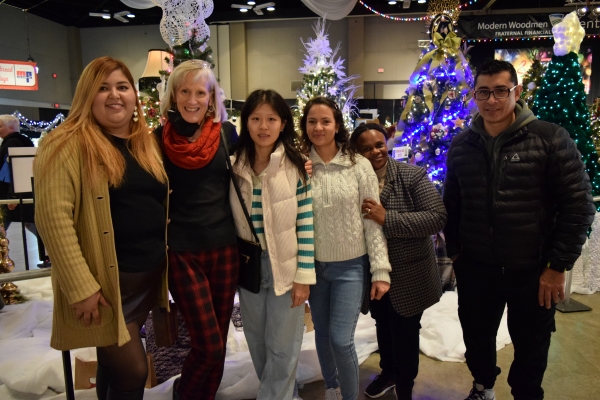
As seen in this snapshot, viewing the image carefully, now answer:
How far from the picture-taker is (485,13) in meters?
11.2

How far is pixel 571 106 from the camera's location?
435cm

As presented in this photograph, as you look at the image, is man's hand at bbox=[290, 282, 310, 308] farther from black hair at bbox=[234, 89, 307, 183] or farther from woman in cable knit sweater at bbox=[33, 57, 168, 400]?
woman in cable knit sweater at bbox=[33, 57, 168, 400]

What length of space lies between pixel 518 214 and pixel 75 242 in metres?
1.89

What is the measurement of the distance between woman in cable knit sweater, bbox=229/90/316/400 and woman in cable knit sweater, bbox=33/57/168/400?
0.42m

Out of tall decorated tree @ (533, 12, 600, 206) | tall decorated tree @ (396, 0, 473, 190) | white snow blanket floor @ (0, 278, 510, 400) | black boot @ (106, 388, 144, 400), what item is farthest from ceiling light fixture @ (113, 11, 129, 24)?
black boot @ (106, 388, 144, 400)

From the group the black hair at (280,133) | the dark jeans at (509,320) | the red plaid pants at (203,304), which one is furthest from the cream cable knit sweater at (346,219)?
the dark jeans at (509,320)

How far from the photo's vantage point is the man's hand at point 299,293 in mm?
1898

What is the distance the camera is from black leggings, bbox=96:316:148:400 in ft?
5.33

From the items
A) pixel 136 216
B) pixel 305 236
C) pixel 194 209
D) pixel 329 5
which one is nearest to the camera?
pixel 136 216

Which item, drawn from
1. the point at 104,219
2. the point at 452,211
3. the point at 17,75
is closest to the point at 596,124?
the point at 452,211

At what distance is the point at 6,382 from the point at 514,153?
9.98 feet

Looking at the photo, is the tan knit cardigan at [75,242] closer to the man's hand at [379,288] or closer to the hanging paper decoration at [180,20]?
the man's hand at [379,288]

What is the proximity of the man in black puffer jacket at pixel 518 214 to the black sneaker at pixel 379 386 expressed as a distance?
0.69 m

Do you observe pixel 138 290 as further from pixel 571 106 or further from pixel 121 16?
pixel 121 16
